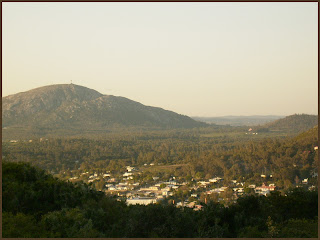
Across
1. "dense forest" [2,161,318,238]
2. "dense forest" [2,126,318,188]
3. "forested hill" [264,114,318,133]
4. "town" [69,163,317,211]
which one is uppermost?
"forested hill" [264,114,318,133]

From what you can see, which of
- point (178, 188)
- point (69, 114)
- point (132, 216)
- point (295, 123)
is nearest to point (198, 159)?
point (178, 188)

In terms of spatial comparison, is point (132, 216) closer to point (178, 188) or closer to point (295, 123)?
point (178, 188)

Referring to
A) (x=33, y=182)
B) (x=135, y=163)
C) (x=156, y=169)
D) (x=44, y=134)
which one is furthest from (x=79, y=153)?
(x=33, y=182)

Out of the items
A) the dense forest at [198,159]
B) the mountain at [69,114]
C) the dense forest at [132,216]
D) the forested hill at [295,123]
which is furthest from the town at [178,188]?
the forested hill at [295,123]

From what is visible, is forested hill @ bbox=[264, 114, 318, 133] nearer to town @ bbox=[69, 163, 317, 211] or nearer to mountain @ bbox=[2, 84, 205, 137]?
mountain @ bbox=[2, 84, 205, 137]

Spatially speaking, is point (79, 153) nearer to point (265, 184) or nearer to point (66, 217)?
point (265, 184)

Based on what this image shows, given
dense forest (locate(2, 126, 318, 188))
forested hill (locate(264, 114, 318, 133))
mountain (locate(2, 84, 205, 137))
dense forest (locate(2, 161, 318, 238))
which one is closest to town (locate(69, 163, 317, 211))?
dense forest (locate(2, 126, 318, 188))
